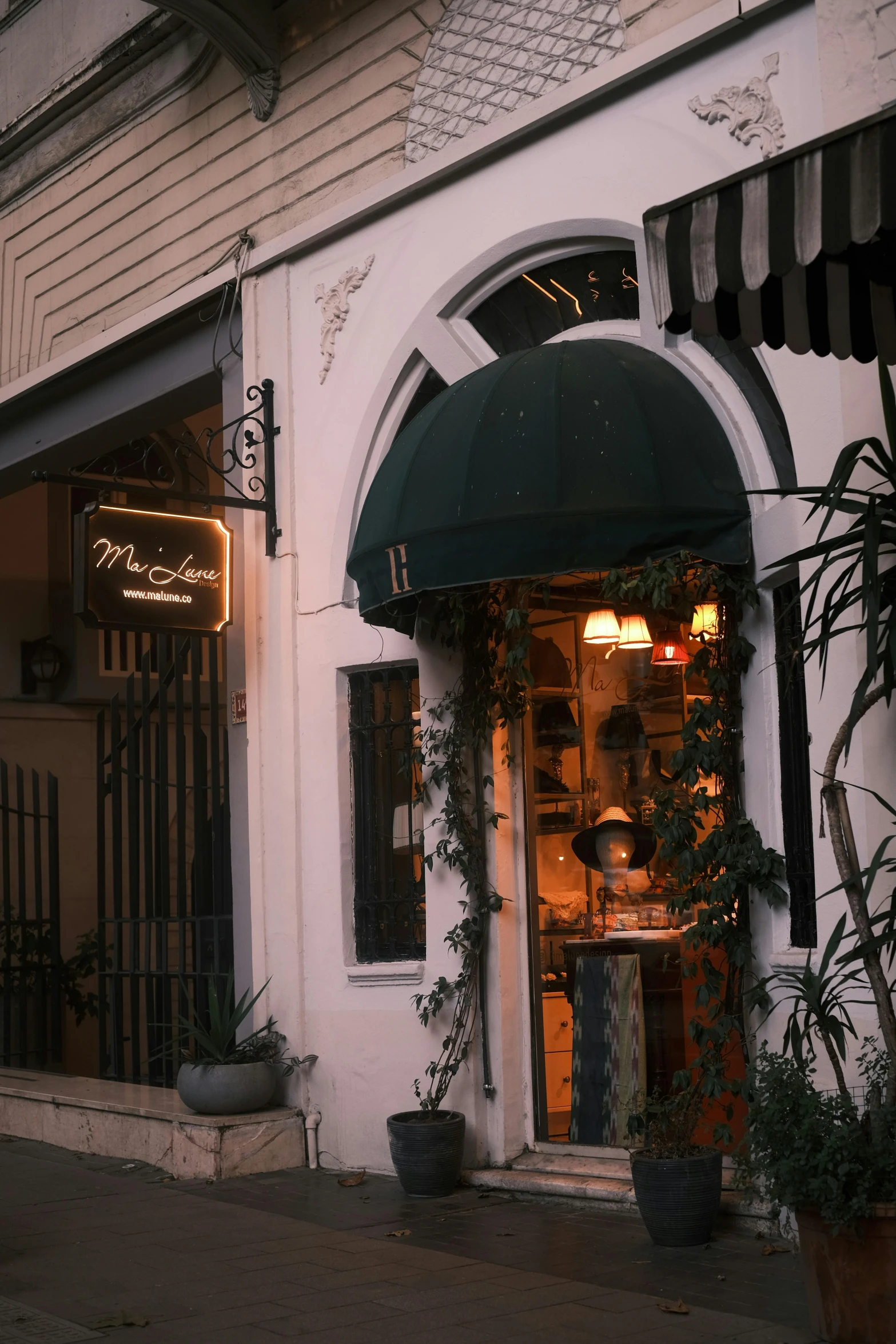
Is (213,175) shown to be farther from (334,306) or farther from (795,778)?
(795,778)

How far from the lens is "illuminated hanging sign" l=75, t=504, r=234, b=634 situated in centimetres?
848

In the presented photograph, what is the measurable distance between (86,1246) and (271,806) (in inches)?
122

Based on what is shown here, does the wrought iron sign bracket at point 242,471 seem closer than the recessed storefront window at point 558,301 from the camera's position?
No

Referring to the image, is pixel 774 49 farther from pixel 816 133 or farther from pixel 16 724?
pixel 16 724

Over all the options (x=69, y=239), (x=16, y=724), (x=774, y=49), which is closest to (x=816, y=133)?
(x=774, y=49)

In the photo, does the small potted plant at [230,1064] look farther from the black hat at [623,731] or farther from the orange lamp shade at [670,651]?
the orange lamp shade at [670,651]

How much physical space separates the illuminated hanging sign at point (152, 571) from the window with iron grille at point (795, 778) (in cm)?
378

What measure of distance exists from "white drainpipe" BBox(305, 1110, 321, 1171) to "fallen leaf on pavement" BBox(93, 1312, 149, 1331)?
10.2 ft

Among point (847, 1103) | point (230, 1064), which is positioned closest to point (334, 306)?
point (230, 1064)

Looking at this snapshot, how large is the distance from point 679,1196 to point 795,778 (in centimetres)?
191

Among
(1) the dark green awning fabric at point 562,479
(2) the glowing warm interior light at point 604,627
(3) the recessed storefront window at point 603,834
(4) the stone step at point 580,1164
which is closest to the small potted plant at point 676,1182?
(4) the stone step at point 580,1164

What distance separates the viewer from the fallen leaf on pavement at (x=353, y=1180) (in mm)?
8047

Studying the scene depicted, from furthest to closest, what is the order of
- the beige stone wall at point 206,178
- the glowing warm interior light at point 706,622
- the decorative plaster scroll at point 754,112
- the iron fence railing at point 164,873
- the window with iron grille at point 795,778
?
1. the iron fence railing at point 164,873
2. the beige stone wall at point 206,178
3. the glowing warm interior light at point 706,622
4. the decorative plaster scroll at point 754,112
5. the window with iron grille at point 795,778

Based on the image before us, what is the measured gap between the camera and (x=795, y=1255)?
6145mm
